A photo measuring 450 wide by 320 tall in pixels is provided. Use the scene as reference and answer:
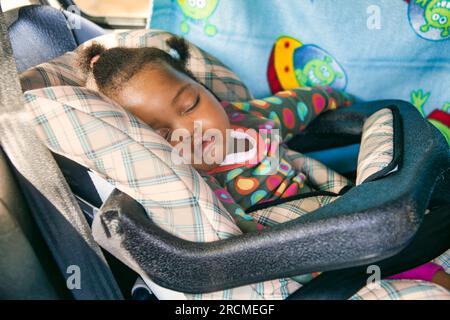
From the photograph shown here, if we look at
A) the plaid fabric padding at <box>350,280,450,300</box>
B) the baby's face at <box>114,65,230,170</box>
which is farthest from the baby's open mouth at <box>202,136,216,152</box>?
the plaid fabric padding at <box>350,280,450,300</box>

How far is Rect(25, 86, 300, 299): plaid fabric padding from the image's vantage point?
0.75 metres

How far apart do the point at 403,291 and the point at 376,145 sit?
31cm

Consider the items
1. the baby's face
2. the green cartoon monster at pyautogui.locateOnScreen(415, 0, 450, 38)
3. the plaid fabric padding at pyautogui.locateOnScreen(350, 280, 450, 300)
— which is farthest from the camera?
the green cartoon monster at pyautogui.locateOnScreen(415, 0, 450, 38)

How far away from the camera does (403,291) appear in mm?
766

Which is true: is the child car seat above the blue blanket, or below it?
below

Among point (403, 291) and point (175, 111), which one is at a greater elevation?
point (175, 111)

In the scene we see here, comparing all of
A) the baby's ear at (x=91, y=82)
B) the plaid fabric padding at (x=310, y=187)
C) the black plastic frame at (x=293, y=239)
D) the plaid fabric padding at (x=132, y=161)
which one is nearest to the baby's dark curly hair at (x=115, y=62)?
the baby's ear at (x=91, y=82)

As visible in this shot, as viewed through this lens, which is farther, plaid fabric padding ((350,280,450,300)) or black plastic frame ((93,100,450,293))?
plaid fabric padding ((350,280,450,300))

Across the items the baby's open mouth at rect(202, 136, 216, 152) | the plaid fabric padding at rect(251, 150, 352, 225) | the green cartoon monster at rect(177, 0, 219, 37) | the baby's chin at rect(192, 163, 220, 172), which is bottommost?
the plaid fabric padding at rect(251, 150, 352, 225)

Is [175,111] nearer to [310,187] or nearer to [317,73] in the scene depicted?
[310,187]

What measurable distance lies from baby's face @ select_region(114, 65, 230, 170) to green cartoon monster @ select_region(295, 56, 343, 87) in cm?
47

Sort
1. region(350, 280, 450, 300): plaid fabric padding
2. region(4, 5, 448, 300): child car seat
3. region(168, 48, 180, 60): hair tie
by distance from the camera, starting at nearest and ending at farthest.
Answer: region(4, 5, 448, 300): child car seat < region(350, 280, 450, 300): plaid fabric padding < region(168, 48, 180, 60): hair tie

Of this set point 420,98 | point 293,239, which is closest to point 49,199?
point 293,239

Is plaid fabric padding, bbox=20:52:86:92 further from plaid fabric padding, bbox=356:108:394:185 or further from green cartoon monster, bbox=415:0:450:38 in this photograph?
green cartoon monster, bbox=415:0:450:38
